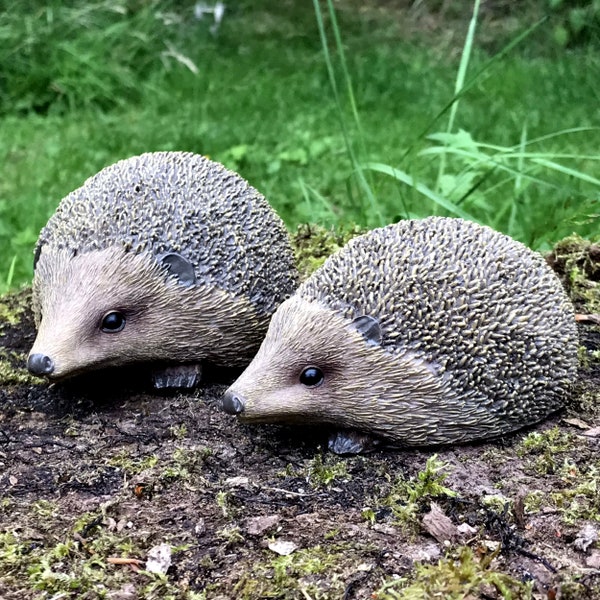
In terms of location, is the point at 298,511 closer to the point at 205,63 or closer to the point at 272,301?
the point at 272,301

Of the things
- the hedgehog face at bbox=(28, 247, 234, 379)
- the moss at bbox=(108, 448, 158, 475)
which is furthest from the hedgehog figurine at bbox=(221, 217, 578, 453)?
the hedgehog face at bbox=(28, 247, 234, 379)

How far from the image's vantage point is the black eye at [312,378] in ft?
9.59

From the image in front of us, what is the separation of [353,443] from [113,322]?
1038mm

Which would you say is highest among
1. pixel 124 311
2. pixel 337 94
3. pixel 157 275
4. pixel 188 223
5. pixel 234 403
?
pixel 337 94

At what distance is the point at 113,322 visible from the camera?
3223 millimetres

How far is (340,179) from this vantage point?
702 centimetres

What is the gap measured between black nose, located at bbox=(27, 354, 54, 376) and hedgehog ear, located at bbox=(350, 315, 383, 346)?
112 cm

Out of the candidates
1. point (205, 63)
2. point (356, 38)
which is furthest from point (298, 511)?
point (356, 38)

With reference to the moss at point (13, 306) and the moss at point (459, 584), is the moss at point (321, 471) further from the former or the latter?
the moss at point (13, 306)

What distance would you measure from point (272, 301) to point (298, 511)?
3.51 feet

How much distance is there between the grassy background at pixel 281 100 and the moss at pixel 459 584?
323 cm

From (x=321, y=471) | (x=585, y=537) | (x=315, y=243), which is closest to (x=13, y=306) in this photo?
(x=315, y=243)

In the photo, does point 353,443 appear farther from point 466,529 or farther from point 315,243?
point 315,243

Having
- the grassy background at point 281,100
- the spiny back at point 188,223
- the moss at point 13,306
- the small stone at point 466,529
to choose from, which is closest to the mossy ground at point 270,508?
the small stone at point 466,529
